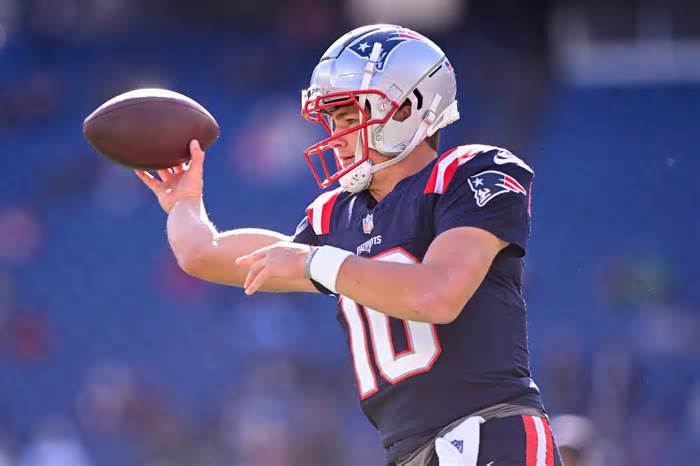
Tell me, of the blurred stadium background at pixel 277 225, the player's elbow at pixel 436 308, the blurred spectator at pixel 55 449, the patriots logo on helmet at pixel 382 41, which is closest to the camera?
the player's elbow at pixel 436 308

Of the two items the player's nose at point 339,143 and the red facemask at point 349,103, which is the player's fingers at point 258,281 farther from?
the player's nose at point 339,143

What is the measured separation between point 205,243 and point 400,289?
88 cm

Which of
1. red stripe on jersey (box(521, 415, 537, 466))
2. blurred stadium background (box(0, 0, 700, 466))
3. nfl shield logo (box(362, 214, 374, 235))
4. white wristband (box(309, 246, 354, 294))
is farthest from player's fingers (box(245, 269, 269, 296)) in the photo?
blurred stadium background (box(0, 0, 700, 466))

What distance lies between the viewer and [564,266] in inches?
343

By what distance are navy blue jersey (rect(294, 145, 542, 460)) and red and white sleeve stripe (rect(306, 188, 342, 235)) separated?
0.26 m

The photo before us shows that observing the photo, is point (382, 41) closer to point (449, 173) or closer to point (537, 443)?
point (449, 173)

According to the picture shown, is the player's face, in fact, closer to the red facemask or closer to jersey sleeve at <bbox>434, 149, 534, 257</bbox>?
the red facemask

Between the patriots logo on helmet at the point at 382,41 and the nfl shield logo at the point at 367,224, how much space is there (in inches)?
16.1

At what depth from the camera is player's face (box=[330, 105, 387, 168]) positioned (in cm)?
304

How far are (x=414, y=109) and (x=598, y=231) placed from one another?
6.04 meters

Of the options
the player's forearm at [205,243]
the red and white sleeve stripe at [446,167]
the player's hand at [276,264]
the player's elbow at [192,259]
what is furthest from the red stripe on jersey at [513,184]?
the player's elbow at [192,259]

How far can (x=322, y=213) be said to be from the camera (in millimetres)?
3176

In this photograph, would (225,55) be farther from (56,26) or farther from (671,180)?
(671,180)

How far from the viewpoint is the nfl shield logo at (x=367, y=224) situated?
2920 mm
